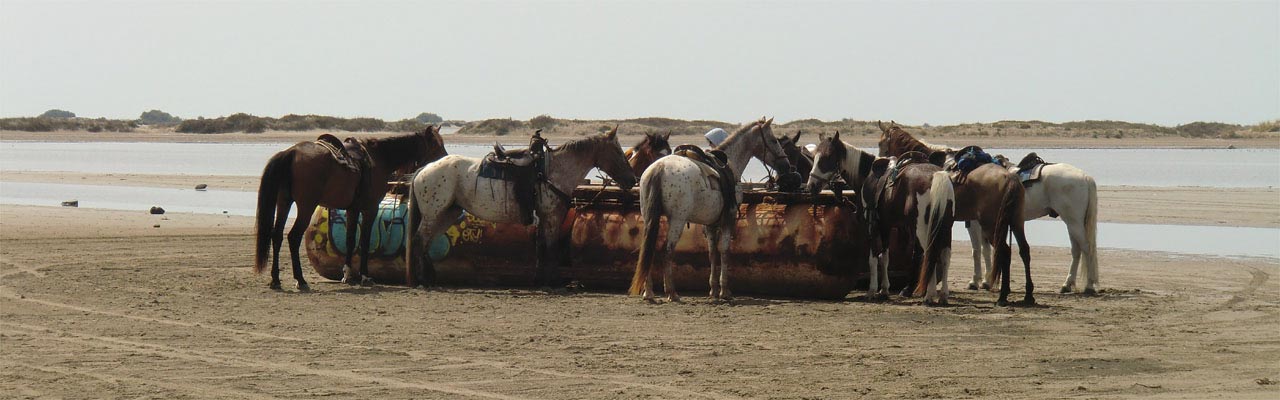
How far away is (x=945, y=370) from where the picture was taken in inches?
403

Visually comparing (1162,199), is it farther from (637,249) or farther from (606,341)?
(606,341)

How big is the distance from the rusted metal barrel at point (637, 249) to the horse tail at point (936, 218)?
761 mm

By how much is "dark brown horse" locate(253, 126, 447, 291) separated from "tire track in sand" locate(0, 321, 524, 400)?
10.3 feet

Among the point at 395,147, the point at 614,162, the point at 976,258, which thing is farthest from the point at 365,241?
the point at 976,258

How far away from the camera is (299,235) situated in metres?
15.4

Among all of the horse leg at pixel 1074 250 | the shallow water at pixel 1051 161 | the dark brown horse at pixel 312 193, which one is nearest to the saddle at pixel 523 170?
the dark brown horse at pixel 312 193

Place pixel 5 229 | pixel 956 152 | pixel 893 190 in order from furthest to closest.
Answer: pixel 5 229
pixel 956 152
pixel 893 190

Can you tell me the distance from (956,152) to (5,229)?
1565 cm

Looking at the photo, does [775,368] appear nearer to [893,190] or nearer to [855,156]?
[893,190]

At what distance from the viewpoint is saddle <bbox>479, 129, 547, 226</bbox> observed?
49.0ft

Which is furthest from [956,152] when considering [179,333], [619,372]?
[179,333]

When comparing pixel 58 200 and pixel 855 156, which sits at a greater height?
pixel 855 156

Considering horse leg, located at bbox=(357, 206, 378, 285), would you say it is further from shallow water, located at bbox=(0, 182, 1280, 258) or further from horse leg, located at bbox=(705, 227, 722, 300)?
shallow water, located at bbox=(0, 182, 1280, 258)

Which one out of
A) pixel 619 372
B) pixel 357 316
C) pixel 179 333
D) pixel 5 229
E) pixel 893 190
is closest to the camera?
pixel 619 372
